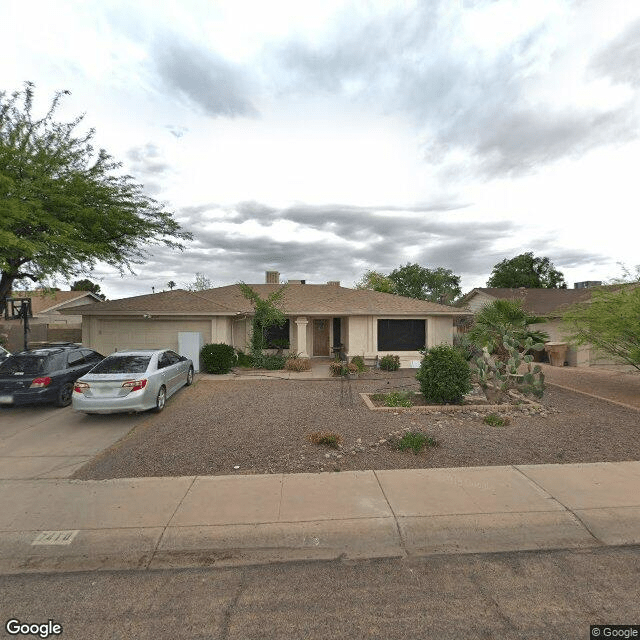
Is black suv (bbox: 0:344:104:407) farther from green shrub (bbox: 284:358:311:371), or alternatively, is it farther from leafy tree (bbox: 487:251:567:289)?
leafy tree (bbox: 487:251:567:289)

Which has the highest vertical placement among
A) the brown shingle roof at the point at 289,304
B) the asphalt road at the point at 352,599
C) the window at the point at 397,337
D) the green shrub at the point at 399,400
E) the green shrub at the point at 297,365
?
the brown shingle roof at the point at 289,304

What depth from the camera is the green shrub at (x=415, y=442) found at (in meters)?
5.80

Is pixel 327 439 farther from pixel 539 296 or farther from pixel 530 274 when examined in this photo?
pixel 530 274

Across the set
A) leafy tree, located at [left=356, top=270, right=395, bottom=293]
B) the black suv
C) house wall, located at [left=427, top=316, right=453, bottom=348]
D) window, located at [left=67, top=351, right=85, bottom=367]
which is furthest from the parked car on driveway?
leafy tree, located at [left=356, top=270, right=395, bottom=293]

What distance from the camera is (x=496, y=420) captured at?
7293 millimetres

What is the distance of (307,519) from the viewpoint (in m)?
3.90

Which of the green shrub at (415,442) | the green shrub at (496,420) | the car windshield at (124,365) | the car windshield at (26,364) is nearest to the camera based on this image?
the green shrub at (415,442)

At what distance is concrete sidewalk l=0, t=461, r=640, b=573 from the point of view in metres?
3.48

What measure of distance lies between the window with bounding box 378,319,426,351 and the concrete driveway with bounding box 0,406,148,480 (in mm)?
10794

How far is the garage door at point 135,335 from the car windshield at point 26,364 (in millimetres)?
5402

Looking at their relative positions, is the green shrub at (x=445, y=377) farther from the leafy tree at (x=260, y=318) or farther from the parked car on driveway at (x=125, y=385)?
the leafy tree at (x=260, y=318)

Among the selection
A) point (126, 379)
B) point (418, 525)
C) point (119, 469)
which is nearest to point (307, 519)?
point (418, 525)

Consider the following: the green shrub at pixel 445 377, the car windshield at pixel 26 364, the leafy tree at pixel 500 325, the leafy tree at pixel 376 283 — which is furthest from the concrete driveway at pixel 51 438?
the leafy tree at pixel 376 283

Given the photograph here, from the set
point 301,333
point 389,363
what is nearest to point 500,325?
point 389,363
